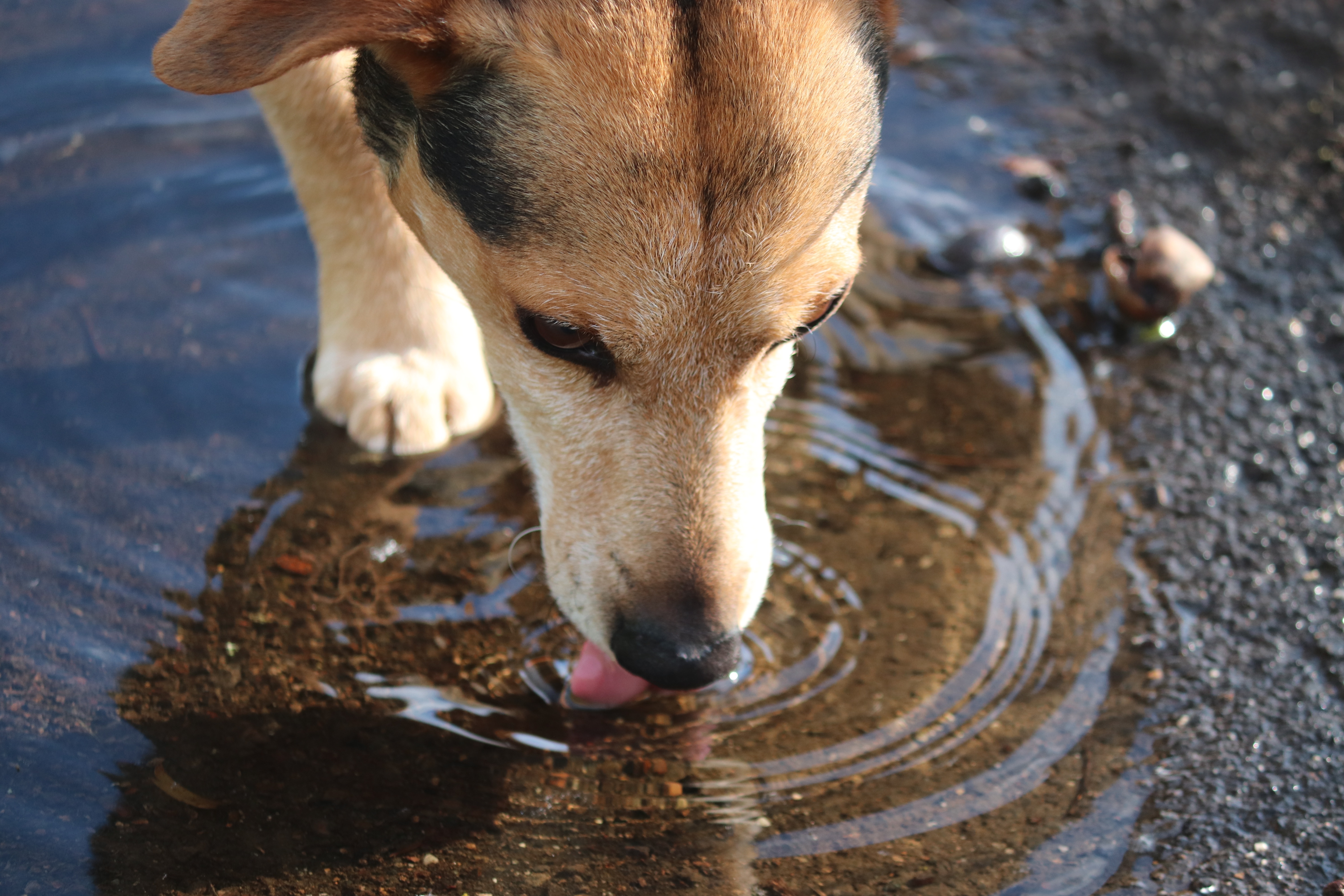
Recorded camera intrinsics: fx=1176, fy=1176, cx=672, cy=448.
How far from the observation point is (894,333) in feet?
14.5

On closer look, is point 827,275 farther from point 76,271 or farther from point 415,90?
point 76,271

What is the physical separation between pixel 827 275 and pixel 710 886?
1396 mm

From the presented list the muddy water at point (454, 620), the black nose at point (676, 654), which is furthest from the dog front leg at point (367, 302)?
the black nose at point (676, 654)

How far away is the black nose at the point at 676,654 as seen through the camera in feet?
8.64

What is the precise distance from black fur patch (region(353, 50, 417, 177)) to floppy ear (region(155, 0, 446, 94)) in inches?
17.8

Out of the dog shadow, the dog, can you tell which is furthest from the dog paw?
the dog

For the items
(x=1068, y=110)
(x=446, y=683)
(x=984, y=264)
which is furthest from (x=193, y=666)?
(x=1068, y=110)

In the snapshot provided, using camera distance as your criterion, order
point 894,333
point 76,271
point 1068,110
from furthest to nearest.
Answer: point 1068,110 < point 894,333 < point 76,271

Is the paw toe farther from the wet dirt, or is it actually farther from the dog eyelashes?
the dog eyelashes

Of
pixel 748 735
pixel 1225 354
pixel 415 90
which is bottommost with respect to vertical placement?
pixel 1225 354

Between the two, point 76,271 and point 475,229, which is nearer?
point 475,229

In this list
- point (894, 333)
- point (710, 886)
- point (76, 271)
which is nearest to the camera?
point (710, 886)

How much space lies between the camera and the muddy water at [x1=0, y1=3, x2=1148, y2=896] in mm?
2537

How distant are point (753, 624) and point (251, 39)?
6.28 feet
